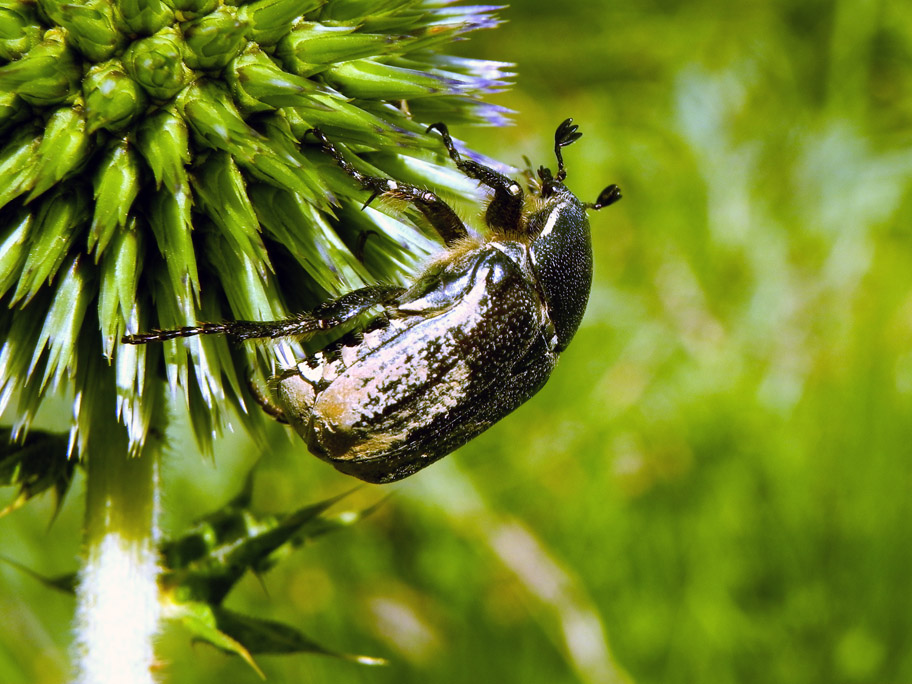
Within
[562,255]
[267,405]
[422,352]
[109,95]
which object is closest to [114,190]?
[109,95]

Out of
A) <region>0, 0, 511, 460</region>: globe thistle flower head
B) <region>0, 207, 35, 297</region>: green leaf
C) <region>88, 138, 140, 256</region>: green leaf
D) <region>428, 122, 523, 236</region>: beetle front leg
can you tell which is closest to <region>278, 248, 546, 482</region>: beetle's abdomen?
<region>0, 0, 511, 460</region>: globe thistle flower head

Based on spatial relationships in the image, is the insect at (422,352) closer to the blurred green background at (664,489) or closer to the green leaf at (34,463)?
the green leaf at (34,463)

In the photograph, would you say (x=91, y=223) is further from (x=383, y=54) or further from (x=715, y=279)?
(x=715, y=279)

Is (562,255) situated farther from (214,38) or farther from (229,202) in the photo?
(214,38)

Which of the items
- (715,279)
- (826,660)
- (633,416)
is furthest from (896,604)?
(715,279)

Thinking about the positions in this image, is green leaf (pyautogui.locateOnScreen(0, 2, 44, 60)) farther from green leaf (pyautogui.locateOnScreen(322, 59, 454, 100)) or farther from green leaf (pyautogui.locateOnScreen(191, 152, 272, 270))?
green leaf (pyautogui.locateOnScreen(322, 59, 454, 100))

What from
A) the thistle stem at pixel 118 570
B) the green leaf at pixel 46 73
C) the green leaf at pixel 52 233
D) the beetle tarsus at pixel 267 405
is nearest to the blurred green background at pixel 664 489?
the beetle tarsus at pixel 267 405

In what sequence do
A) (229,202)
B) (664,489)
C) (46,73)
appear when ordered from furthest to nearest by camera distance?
1. (664,489)
2. (229,202)
3. (46,73)
